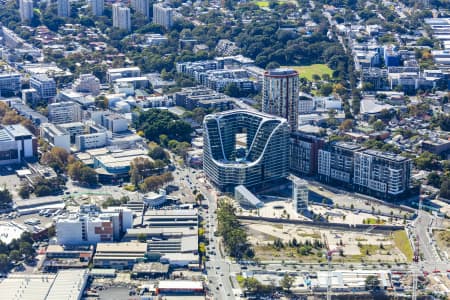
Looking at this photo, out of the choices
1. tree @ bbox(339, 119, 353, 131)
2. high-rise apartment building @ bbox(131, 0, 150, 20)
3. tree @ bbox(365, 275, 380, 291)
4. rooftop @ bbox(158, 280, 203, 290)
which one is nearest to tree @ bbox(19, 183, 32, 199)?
rooftop @ bbox(158, 280, 203, 290)

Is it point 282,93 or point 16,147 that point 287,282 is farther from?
point 16,147

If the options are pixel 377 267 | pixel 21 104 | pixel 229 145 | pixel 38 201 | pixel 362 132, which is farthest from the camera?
pixel 21 104

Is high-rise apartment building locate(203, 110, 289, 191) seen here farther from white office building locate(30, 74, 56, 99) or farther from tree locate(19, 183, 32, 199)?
white office building locate(30, 74, 56, 99)

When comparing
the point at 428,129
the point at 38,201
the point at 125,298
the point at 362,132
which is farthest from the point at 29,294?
the point at 428,129

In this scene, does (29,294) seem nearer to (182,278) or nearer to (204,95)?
(182,278)

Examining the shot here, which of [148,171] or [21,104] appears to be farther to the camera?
[21,104]

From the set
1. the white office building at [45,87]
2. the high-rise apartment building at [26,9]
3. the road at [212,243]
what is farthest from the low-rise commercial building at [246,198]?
the high-rise apartment building at [26,9]
